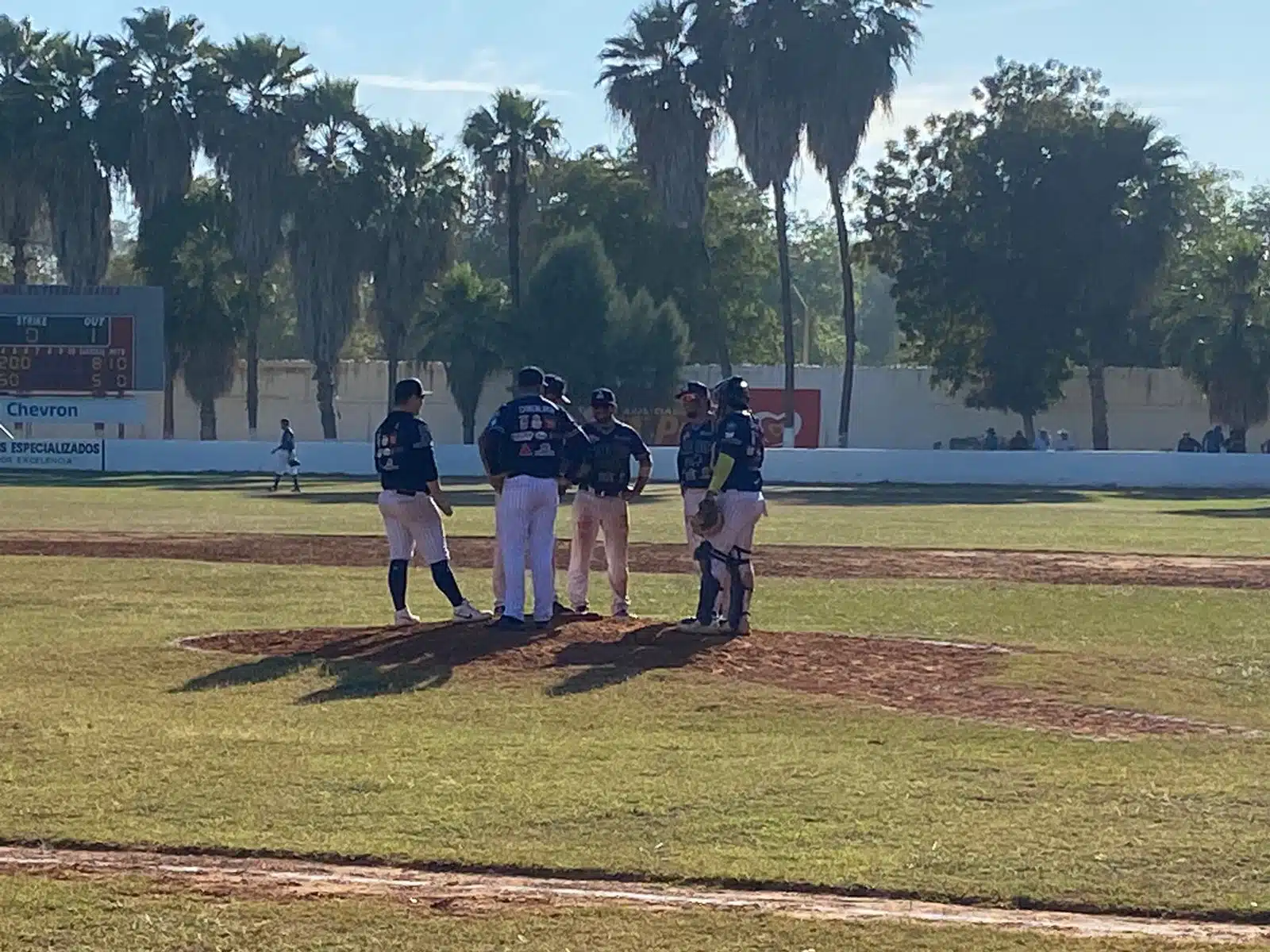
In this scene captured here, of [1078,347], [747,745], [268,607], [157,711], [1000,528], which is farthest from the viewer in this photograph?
[1078,347]

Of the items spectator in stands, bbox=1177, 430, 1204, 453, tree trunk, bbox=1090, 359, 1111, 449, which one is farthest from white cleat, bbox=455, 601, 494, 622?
tree trunk, bbox=1090, 359, 1111, 449

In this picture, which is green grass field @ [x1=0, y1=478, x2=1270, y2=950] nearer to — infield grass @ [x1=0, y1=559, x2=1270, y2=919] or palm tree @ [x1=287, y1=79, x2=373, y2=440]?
A: infield grass @ [x1=0, y1=559, x2=1270, y2=919]

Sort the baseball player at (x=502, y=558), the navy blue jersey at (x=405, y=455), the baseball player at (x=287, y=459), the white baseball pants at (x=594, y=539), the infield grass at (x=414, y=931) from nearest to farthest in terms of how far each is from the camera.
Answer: the infield grass at (x=414, y=931) < the navy blue jersey at (x=405, y=455) < the baseball player at (x=502, y=558) < the white baseball pants at (x=594, y=539) < the baseball player at (x=287, y=459)

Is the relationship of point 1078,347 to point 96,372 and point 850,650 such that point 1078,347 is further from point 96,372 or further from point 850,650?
point 850,650

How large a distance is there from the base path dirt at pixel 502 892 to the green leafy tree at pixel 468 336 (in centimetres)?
5272

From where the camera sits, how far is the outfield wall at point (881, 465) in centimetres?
4897

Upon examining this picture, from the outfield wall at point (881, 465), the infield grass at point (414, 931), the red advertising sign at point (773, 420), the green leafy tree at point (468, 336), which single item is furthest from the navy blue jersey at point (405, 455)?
the green leafy tree at point (468, 336)

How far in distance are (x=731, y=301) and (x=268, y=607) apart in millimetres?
60924

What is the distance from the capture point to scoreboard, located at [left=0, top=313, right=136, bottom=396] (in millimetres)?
48656

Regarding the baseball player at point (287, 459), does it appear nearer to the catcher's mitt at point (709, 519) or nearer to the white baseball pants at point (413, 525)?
the white baseball pants at point (413, 525)

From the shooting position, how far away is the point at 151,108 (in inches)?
2335

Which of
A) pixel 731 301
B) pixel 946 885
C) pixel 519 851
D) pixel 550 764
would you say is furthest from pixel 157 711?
pixel 731 301

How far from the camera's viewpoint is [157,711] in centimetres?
1160

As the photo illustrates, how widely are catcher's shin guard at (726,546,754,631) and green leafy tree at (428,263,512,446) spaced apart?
46.0 meters
